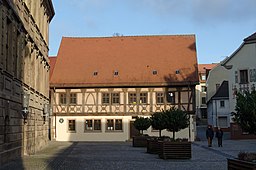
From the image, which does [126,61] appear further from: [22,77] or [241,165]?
[241,165]

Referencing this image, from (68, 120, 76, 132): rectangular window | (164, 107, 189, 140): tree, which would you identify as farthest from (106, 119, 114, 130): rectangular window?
(164, 107, 189, 140): tree

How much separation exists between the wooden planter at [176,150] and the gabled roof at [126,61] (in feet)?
68.5

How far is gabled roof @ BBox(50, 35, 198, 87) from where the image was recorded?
134ft

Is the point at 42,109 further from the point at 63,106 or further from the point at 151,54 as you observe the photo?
the point at 151,54

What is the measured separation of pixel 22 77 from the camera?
21.0 meters

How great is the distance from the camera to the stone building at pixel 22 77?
56.0 feet

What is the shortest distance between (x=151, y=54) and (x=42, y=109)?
1803 centimetres

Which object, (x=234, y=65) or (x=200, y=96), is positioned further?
(x=200, y=96)

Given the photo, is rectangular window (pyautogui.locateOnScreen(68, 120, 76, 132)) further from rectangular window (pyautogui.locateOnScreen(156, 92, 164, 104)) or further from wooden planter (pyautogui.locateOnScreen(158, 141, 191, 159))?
wooden planter (pyautogui.locateOnScreen(158, 141, 191, 159))

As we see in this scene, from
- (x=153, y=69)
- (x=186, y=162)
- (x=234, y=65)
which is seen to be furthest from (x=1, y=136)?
(x=234, y=65)

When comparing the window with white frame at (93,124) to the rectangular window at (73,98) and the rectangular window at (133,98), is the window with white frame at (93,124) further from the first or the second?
the rectangular window at (133,98)

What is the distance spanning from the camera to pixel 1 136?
16375 millimetres

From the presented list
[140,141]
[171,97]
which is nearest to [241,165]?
[140,141]

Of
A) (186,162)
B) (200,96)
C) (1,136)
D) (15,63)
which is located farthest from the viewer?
(200,96)
